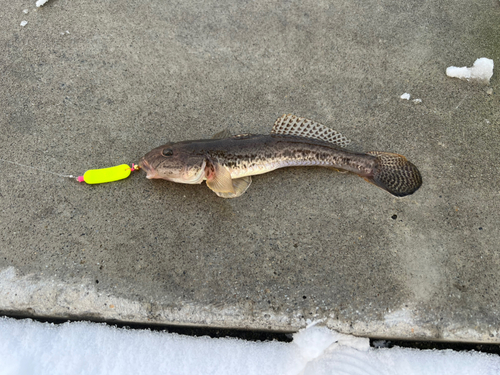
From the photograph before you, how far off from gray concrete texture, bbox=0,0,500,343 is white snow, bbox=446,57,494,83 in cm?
10

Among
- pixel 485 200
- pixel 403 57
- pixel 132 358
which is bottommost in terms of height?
pixel 132 358

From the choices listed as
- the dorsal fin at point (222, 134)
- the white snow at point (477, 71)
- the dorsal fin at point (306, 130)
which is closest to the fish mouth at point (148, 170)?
the dorsal fin at point (222, 134)

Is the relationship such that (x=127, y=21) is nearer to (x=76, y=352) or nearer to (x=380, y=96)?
(x=380, y=96)

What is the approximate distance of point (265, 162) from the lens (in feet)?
11.1

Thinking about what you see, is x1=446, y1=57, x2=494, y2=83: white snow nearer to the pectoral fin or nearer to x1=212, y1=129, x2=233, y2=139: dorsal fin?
x1=212, y1=129, x2=233, y2=139: dorsal fin

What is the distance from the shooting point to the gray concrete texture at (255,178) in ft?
9.68

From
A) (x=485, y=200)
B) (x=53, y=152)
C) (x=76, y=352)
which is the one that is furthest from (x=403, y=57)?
(x=76, y=352)

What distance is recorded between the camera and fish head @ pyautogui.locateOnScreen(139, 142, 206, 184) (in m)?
3.23

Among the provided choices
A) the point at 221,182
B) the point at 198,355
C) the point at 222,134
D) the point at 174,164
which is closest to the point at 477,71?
the point at 222,134

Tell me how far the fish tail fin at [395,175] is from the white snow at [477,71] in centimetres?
149

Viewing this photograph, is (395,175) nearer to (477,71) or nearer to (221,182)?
(221,182)

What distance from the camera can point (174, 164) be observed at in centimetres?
323

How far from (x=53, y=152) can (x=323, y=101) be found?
2.89 metres

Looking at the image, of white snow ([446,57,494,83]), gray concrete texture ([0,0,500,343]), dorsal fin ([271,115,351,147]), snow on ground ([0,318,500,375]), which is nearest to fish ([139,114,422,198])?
dorsal fin ([271,115,351,147])
